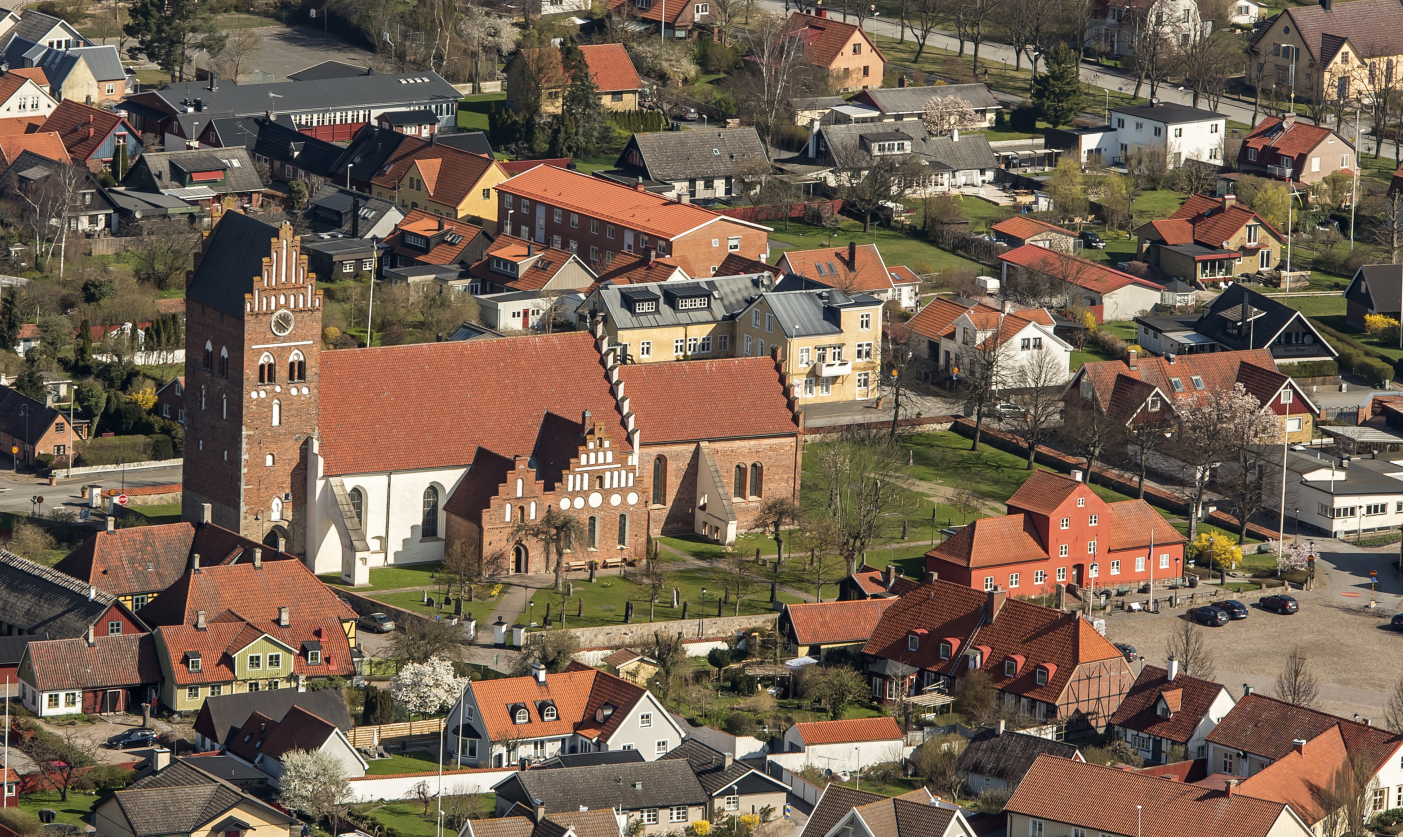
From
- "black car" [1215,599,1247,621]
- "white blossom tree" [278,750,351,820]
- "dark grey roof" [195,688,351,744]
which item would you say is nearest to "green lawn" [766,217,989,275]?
"black car" [1215,599,1247,621]

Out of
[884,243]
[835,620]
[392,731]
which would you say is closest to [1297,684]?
[835,620]

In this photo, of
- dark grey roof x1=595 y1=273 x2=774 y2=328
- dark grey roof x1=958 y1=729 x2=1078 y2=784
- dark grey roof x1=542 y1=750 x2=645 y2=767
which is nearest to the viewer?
dark grey roof x1=542 y1=750 x2=645 y2=767

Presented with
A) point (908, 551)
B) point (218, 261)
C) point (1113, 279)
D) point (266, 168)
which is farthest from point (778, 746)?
point (266, 168)

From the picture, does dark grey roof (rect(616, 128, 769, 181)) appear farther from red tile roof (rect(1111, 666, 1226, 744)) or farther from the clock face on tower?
red tile roof (rect(1111, 666, 1226, 744))

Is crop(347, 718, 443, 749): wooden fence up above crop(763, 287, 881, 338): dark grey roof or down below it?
below

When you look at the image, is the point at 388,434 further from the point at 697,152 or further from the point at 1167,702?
the point at 697,152

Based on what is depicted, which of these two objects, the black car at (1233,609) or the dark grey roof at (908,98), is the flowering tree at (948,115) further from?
the black car at (1233,609)

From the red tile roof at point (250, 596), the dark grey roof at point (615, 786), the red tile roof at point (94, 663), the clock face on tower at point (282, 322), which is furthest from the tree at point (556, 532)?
the dark grey roof at point (615, 786)
